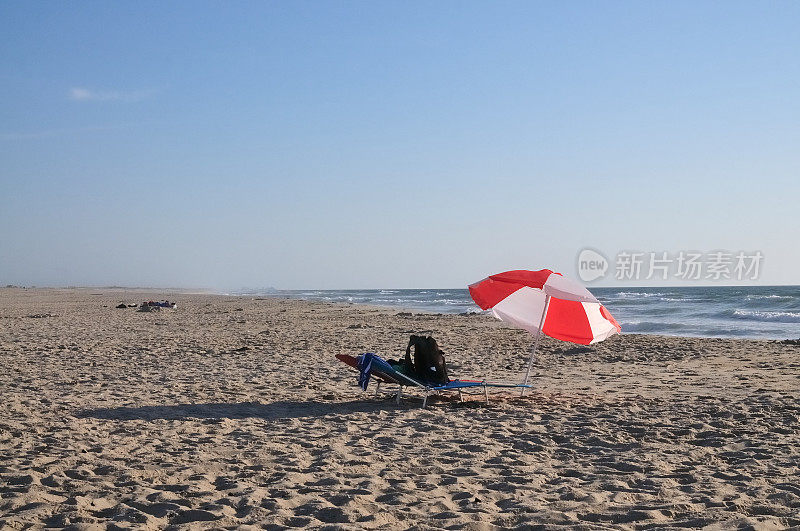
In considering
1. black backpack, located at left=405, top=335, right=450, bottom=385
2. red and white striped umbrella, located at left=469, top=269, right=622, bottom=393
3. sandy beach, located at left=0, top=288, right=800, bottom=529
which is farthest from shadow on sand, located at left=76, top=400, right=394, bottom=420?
red and white striped umbrella, located at left=469, top=269, right=622, bottom=393

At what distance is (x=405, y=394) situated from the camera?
8367 mm

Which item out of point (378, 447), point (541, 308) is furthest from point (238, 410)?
point (541, 308)

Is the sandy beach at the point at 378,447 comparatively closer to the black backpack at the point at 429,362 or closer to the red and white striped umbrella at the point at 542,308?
the black backpack at the point at 429,362

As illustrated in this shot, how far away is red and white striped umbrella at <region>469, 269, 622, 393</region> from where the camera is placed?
8039 mm

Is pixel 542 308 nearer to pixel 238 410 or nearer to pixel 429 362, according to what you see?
pixel 429 362

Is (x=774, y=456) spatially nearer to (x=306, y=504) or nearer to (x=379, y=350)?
(x=306, y=504)

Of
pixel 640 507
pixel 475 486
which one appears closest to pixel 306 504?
pixel 475 486

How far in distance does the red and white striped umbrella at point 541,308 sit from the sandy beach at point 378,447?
30.3 inches

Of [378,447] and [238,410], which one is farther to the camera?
[238,410]

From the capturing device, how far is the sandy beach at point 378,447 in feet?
13.1

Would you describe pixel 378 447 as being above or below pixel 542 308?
below

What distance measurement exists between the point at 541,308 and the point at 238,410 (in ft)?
13.1

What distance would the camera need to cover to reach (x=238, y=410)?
7.05 meters

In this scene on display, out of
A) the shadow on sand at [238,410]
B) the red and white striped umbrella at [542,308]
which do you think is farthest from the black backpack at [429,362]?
the red and white striped umbrella at [542,308]
